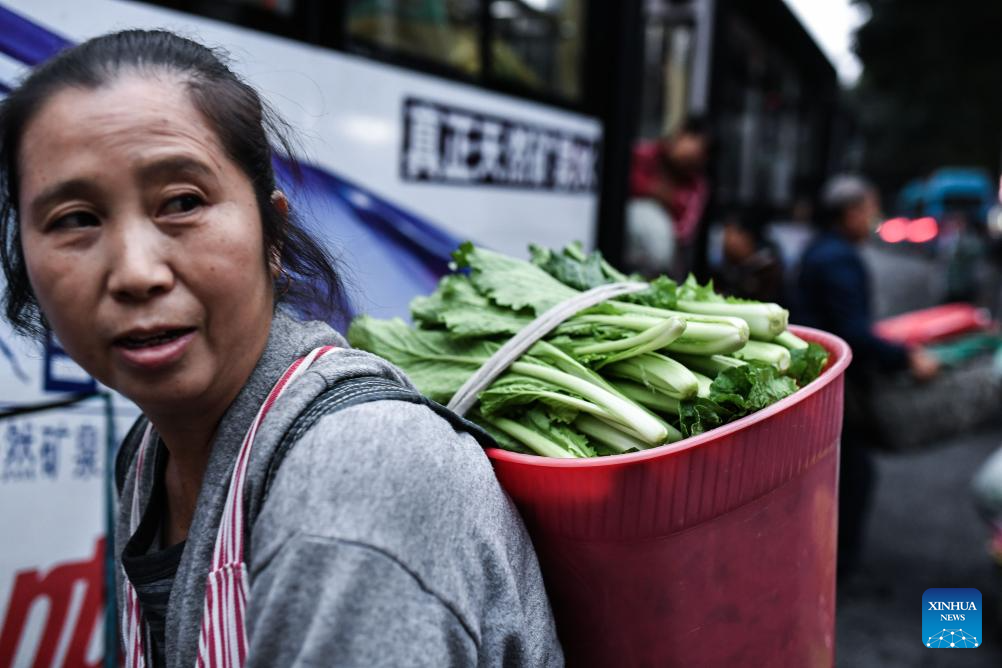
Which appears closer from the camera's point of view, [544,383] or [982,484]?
[544,383]

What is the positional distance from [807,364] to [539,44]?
121 inches

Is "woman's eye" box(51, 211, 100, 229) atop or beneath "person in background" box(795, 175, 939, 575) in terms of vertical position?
atop

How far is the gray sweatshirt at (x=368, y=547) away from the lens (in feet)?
2.87

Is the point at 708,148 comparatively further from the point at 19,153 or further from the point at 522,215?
the point at 19,153

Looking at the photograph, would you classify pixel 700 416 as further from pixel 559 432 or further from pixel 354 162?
pixel 354 162

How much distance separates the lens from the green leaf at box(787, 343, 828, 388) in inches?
54.6

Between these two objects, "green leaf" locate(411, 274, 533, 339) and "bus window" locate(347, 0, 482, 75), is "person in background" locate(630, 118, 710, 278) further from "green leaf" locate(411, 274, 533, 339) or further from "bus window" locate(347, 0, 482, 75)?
"green leaf" locate(411, 274, 533, 339)

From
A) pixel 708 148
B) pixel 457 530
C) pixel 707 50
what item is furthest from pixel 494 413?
pixel 707 50

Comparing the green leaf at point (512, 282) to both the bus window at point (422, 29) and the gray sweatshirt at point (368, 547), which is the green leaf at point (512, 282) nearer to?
the gray sweatshirt at point (368, 547)

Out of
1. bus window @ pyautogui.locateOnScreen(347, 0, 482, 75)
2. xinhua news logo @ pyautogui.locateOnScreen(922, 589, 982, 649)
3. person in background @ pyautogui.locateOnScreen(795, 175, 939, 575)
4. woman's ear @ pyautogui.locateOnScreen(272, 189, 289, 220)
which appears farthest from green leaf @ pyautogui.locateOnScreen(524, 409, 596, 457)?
person in background @ pyautogui.locateOnScreen(795, 175, 939, 575)

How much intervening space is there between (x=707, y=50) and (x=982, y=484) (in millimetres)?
4178

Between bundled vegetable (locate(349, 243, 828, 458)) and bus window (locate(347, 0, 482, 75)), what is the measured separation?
1.68 m

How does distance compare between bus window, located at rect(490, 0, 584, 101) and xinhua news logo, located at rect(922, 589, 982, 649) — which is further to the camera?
bus window, located at rect(490, 0, 584, 101)

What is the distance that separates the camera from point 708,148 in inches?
245
